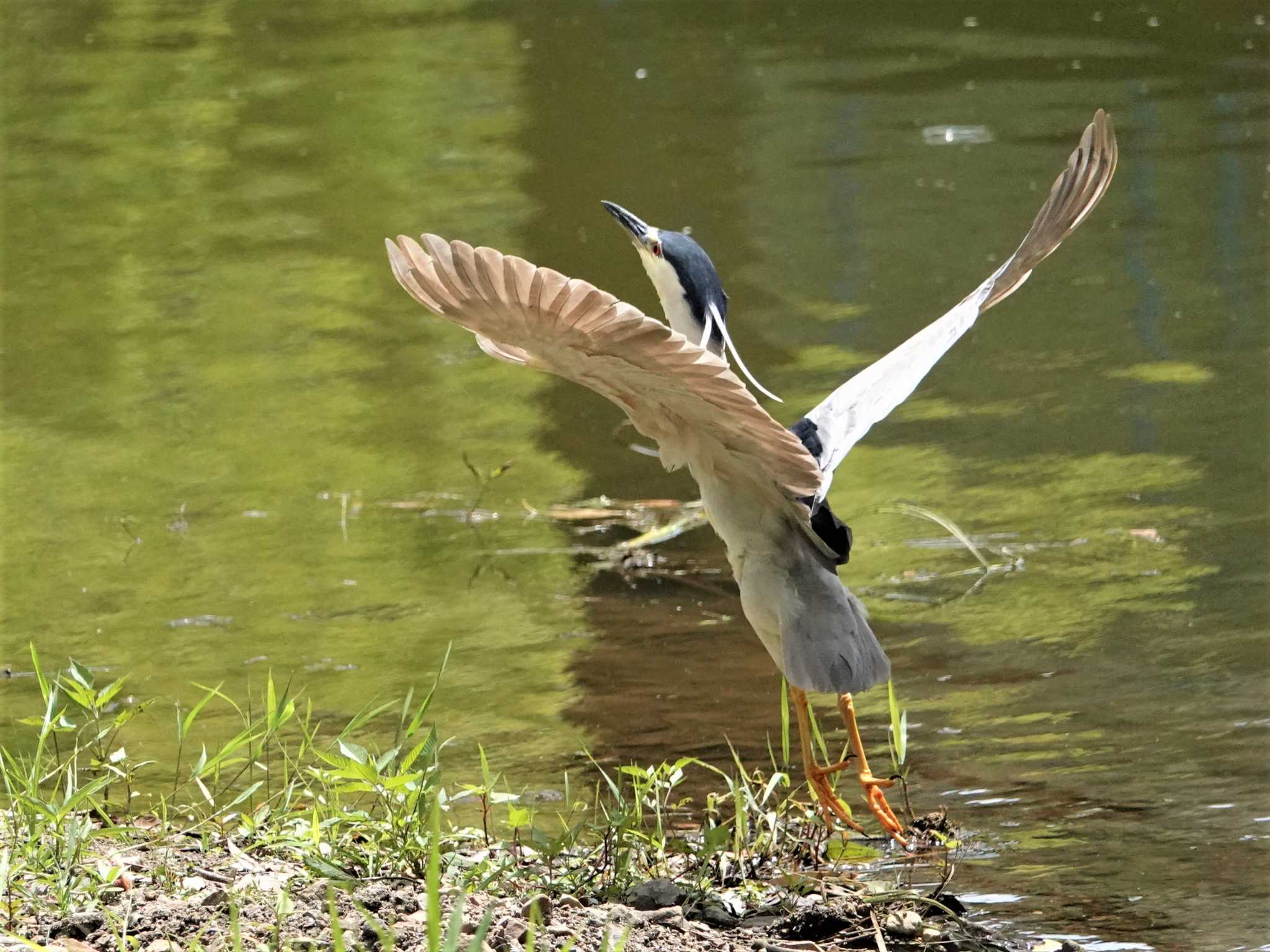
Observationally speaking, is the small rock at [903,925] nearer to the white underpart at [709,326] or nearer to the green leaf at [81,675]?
the white underpart at [709,326]

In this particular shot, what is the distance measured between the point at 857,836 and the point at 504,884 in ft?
3.12

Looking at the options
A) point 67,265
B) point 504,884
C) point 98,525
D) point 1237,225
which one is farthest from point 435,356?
point 504,884

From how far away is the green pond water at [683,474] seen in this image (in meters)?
4.12

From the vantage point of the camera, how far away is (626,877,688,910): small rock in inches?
118

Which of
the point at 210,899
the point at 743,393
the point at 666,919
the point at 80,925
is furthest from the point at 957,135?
the point at 80,925

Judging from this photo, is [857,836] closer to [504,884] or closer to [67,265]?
[504,884]

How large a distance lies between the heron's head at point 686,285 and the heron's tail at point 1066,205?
2.06 feet

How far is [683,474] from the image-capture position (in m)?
6.07

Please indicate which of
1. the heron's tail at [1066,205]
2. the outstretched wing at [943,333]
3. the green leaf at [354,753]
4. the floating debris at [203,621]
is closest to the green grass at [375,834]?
the green leaf at [354,753]

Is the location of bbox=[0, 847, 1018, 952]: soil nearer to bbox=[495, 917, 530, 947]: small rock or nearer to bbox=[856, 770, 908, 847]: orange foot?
bbox=[495, 917, 530, 947]: small rock

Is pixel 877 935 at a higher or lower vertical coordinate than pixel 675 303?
lower

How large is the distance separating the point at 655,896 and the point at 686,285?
1.35 m

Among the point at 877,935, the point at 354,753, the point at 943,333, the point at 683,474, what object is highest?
the point at 943,333

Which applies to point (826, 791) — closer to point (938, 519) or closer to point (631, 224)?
point (631, 224)
